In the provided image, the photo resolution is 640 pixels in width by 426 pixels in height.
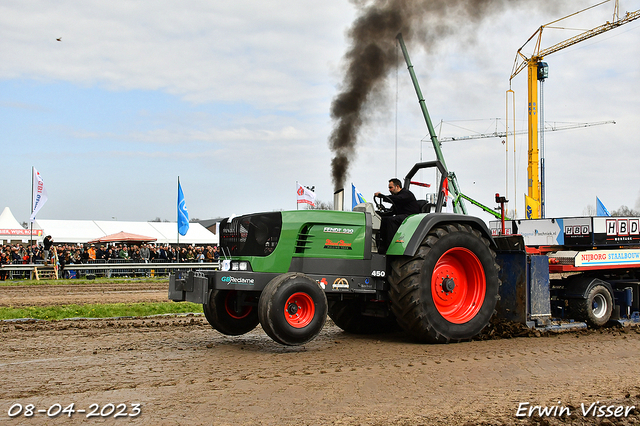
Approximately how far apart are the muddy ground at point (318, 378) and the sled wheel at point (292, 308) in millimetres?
273

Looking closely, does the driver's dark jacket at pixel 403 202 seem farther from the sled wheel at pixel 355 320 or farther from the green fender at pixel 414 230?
the sled wheel at pixel 355 320

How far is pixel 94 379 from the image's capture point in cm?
557

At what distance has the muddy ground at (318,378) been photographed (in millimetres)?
4453

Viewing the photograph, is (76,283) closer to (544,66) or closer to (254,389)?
(254,389)

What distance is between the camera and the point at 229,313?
313 inches

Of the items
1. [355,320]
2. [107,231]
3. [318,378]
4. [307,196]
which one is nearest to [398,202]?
[355,320]

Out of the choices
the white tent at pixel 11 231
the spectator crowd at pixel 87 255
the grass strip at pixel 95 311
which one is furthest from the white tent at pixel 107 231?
the grass strip at pixel 95 311

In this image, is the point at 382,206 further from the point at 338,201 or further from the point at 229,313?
the point at 229,313

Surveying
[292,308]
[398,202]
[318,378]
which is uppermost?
[398,202]

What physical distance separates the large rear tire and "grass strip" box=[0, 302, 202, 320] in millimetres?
5879

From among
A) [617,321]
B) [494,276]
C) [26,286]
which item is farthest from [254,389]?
[26,286]

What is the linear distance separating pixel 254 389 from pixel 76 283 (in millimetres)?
18540

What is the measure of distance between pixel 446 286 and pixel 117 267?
2080 centimetres

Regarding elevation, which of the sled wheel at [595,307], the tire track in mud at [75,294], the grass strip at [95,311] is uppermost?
the sled wheel at [595,307]
